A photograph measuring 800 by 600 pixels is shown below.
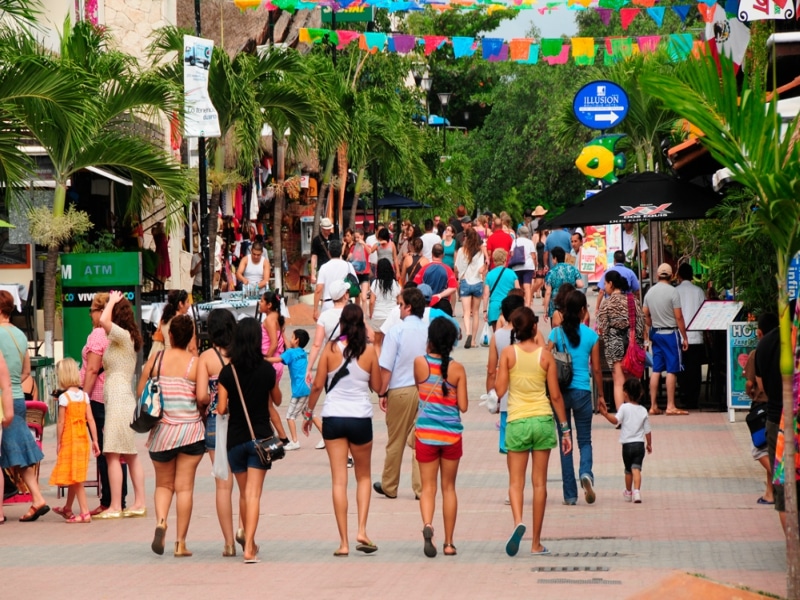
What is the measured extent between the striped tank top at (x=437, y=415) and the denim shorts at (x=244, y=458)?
1095 mm

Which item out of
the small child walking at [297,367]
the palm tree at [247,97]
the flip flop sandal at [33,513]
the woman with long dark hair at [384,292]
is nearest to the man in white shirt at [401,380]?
the small child walking at [297,367]

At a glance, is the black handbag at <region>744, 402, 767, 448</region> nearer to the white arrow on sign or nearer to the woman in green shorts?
the woman in green shorts

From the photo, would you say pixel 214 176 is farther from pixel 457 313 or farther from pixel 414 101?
pixel 414 101

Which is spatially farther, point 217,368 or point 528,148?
point 528,148

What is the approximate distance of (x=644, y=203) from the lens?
690 inches

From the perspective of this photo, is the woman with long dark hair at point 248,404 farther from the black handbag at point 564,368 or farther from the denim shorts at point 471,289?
the denim shorts at point 471,289

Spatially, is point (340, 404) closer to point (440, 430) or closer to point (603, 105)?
point (440, 430)

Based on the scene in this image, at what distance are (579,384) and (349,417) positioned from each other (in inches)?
112

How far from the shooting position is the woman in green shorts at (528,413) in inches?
383

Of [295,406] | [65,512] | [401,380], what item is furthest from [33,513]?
[295,406]

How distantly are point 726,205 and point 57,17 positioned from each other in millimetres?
13742

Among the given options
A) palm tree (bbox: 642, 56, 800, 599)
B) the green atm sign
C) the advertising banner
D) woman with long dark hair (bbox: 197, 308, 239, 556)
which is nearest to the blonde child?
woman with long dark hair (bbox: 197, 308, 239, 556)

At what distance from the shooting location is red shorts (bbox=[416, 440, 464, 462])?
31.6 ft

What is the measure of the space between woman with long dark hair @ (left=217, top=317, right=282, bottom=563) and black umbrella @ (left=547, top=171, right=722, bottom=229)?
847cm
